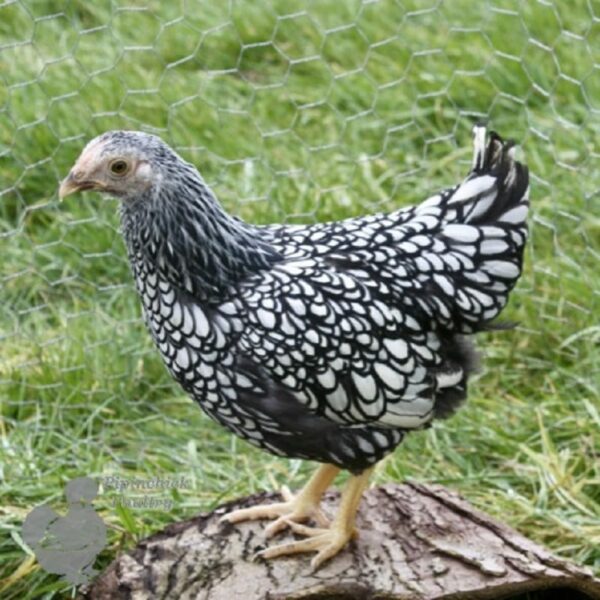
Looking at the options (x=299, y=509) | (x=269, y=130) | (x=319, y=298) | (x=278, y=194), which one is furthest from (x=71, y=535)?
(x=269, y=130)

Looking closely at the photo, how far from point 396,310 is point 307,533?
0.58m

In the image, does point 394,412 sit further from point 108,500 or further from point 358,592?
point 108,500

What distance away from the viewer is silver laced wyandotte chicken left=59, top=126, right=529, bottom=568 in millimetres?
2461

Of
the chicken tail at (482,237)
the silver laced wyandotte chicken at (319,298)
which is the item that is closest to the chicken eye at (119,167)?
the silver laced wyandotte chicken at (319,298)

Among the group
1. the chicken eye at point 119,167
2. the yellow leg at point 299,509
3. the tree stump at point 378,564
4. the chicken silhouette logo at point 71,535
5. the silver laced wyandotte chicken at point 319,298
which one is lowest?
the tree stump at point 378,564

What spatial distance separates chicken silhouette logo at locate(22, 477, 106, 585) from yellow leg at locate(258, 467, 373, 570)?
38 cm

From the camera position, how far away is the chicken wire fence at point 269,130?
3.64 metres

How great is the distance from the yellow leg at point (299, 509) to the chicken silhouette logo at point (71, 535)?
0.29 m

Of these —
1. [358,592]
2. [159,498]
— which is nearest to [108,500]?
[159,498]

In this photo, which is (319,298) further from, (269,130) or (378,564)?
(269,130)

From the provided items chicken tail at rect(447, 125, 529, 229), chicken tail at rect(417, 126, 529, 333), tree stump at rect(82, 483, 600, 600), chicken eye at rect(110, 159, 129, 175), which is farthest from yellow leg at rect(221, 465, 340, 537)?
chicken eye at rect(110, 159, 129, 175)

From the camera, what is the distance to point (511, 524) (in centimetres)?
305

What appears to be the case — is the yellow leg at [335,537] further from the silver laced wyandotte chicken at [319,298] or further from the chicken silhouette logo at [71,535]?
the chicken silhouette logo at [71,535]

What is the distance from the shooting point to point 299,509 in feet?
9.37
